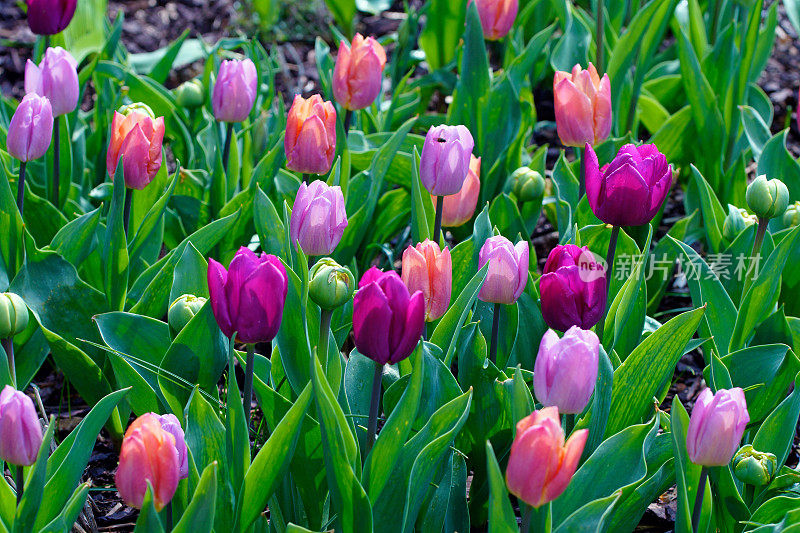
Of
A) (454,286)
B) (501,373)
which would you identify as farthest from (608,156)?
(501,373)

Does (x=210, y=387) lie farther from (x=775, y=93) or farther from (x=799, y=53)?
(x=799, y=53)

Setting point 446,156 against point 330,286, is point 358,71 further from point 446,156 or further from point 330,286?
point 330,286

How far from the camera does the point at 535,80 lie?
114 inches

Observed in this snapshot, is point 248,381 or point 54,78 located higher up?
point 54,78

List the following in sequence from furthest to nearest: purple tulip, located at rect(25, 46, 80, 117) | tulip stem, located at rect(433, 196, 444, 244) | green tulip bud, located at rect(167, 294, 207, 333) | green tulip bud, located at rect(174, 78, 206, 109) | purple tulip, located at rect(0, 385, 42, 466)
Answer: green tulip bud, located at rect(174, 78, 206, 109) → purple tulip, located at rect(25, 46, 80, 117) → tulip stem, located at rect(433, 196, 444, 244) → green tulip bud, located at rect(167, 294, 207, 333) → purple tulip, located at rect(0, 385, 42, 466)

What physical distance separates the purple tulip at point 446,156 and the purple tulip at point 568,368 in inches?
18.6

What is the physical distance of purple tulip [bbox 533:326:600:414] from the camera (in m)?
1.18

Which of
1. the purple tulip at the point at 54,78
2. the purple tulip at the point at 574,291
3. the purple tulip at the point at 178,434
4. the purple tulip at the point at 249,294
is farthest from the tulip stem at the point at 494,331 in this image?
the purple tulip at the point at 54,78

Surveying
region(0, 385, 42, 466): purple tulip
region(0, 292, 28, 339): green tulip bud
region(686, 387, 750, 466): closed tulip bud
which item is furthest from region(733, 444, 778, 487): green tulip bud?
region(0, 292, 28, 339): green tulip bud

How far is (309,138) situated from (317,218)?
1.00 feet

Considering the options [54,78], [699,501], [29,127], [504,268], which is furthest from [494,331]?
[54,78]

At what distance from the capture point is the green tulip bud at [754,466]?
1402mm

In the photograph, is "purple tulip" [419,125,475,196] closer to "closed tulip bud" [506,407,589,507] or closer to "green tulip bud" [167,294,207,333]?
"green tulip bud" [167,294,207,333]

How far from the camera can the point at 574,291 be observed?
4.47ft
